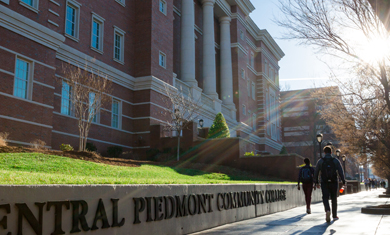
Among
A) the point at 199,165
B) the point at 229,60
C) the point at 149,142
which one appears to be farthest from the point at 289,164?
the point at 229,60

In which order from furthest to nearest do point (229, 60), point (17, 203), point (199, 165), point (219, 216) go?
point (229, 60), point (199, 165), point (219, 216), point (17, 203)

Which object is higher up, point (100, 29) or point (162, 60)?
point (100, 29)

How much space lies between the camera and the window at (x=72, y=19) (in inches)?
934

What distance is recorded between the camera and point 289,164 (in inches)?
1064

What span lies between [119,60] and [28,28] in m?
9.22

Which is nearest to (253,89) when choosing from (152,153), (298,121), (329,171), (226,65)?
(226,65)

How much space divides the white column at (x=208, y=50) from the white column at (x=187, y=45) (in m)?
4.65

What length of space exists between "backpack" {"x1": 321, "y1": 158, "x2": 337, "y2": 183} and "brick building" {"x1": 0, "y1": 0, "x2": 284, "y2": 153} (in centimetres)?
1298

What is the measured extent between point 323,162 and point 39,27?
14.7 m

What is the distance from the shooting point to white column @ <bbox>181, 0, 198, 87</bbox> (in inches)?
1438

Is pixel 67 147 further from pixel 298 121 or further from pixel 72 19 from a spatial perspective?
pixel 298 121

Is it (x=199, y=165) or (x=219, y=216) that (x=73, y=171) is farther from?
(x=199, y=165)

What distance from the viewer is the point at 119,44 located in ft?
93.0

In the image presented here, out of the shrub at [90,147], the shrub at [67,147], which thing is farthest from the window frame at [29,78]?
the shrub at [90,147]
